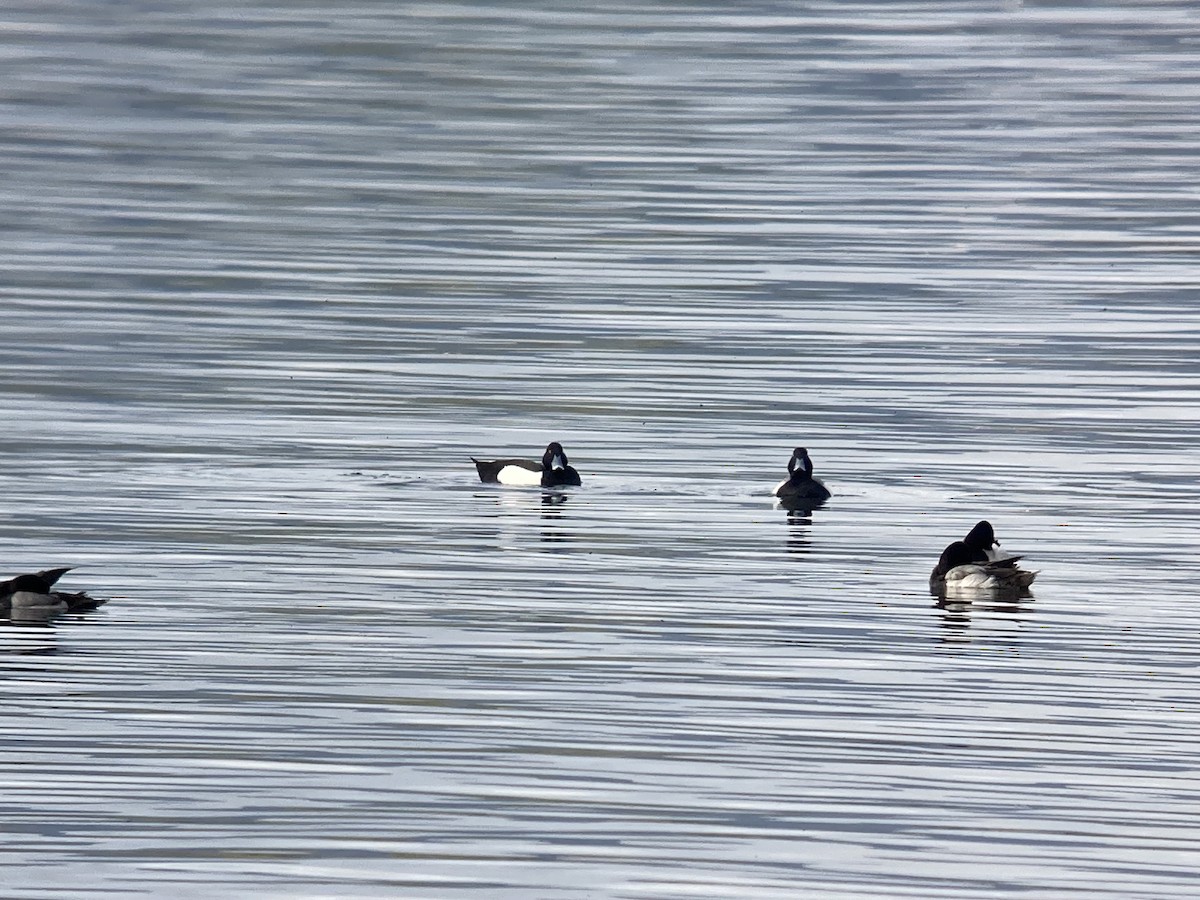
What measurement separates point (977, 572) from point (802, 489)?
11.6 feet

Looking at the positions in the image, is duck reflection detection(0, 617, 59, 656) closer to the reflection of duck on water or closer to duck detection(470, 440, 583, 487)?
duck detection(470, 440, 583, 487)

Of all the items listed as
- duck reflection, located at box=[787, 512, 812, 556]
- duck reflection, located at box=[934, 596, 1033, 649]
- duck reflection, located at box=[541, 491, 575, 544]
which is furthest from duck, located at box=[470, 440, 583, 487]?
duck reflection, located at box=[934, 596, 1033, 649]

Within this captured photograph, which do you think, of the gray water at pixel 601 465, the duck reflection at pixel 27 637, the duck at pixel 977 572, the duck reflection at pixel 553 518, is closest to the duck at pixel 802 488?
the gray water at pixel 601 465

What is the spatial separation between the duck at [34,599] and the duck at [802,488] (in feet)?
19.6

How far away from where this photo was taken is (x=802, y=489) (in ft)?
61.7

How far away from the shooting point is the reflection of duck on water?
61.0 ft

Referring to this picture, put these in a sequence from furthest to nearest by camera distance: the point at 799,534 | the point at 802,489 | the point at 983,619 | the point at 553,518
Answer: the point at 802,489
the point at 553,518
the point at 799,534
the point at 983,619

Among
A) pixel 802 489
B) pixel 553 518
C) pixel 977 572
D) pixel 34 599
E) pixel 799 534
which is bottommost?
pixel 34 599

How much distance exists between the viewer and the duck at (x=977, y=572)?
15289 millimetres

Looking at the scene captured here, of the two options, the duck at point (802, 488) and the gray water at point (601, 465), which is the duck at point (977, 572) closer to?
the gray water at point (601, 465)

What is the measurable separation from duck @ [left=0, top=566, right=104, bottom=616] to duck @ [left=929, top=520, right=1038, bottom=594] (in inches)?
198

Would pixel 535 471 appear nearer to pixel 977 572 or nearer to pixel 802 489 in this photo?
pixel 802 489

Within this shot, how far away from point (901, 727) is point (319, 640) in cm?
341

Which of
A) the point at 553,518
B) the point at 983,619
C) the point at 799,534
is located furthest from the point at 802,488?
the point at 983,619
